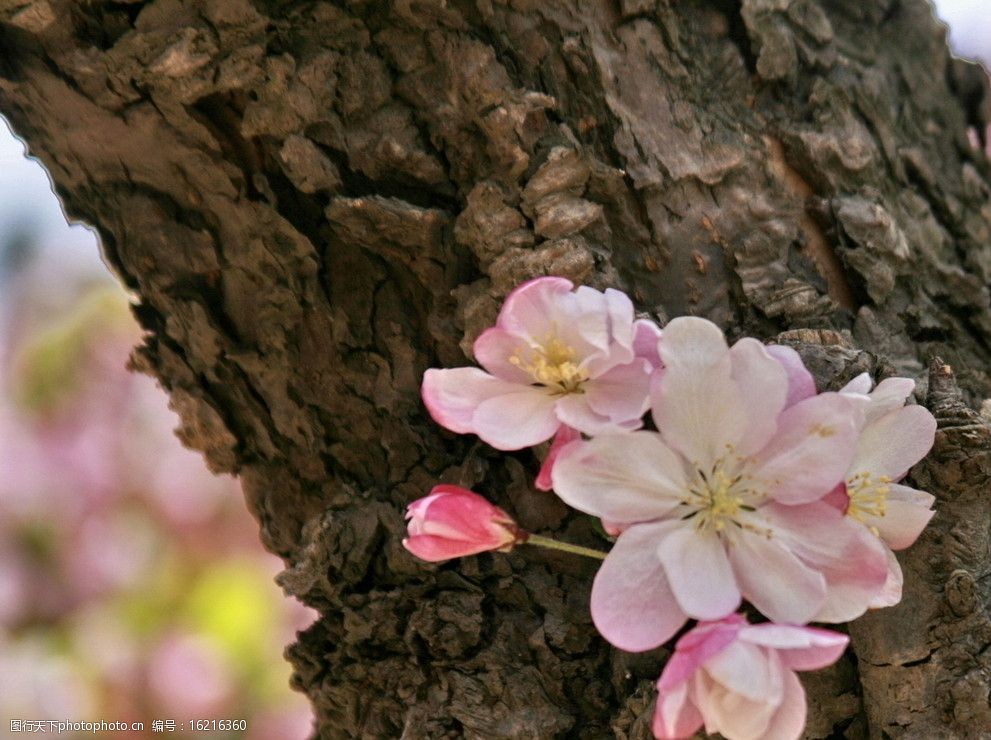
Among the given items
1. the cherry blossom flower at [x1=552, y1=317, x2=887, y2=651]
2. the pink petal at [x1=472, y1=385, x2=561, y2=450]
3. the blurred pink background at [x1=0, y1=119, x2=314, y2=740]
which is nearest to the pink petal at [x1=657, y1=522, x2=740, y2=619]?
the cherry blossom flower at [x1=552, y1=317, x2=887, y2=651]

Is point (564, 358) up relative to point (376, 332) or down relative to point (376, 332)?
down

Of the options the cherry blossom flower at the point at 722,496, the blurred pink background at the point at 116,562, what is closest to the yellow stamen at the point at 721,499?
the cherry blossom flower at the point at 722,496

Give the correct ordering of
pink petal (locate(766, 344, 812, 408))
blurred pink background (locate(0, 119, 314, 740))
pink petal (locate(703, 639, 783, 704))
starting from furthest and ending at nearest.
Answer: blurred pink background (locate(0, 119, 314, 740)), pink petal (locate(766, 344, 812, 408)), pink petal (locate(703, 639, 783, 704))

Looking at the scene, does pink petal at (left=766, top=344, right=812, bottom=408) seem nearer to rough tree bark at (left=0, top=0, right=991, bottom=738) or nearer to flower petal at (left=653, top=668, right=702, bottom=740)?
rough tree bark at (left=0, top=0, right=991, bottom=738)

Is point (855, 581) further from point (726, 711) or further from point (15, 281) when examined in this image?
point (15, 281)

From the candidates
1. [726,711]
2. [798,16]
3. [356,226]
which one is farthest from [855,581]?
[798,16]

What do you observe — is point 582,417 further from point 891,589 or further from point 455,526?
point 891,589
